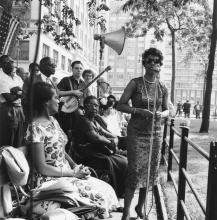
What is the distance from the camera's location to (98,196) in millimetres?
3299

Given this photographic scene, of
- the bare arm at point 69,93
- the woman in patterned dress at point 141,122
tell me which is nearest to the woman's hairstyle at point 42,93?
the woman in patterned dress at point 141,122

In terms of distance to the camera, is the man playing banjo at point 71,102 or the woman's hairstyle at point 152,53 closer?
the woman's hairstyle at point 152,53

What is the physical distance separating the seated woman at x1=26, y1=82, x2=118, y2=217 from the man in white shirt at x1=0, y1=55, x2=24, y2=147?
2323 millimetres

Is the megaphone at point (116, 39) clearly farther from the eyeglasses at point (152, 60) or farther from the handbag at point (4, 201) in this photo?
A: the handbag at point (4, 201)

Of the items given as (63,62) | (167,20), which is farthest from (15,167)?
(63,62)

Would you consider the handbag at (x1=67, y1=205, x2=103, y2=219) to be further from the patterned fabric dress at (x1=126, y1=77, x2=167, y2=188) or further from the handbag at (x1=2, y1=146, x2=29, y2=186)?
the handbag at (x1=2, y1=146, x2=29, y2=186)

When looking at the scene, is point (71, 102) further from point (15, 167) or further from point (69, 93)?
point (15, 167)

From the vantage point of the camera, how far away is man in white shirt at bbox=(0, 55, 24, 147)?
18.0 ft

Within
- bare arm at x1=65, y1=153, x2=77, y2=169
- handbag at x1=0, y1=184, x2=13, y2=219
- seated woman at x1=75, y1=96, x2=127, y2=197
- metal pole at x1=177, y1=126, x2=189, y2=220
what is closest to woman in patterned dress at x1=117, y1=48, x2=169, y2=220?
metal pole at x1=177, y1=126, x2=189, y2=220

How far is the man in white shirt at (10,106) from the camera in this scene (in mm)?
5492

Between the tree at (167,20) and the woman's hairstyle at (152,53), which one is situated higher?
the tree at (167,20)

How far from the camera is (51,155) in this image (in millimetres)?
3168

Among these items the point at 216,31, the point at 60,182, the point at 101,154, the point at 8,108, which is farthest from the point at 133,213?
the point at 216,31

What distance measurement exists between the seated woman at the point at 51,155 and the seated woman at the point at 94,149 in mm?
1389
